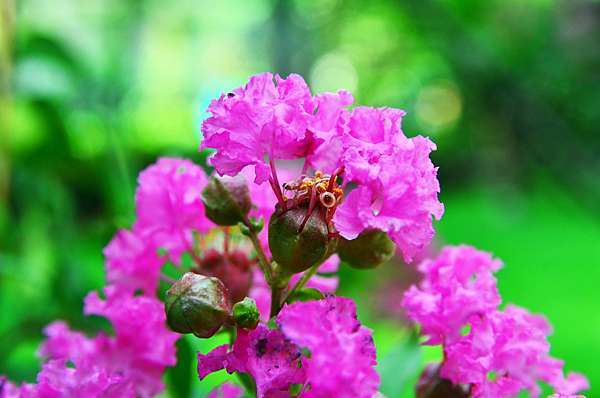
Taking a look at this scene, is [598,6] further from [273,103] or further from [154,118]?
[273,103]

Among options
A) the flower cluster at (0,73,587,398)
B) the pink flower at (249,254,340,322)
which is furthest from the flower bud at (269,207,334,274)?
the pink flower at (249,254,340,322)

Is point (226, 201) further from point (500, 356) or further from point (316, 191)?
point (500, 356)

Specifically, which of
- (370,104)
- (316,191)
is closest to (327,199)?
(316,191)

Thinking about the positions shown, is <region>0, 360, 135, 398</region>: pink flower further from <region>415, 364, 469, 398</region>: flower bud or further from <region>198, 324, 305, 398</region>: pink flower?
<region>415, 364, 469, 398</region>: flower bud

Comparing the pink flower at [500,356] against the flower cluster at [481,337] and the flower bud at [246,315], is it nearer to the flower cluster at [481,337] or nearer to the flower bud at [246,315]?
the flower cluster at [481,337]

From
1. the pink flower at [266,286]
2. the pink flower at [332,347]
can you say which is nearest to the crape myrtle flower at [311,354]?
the pink flower at [332,347]

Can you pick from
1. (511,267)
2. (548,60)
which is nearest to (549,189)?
(548,60)

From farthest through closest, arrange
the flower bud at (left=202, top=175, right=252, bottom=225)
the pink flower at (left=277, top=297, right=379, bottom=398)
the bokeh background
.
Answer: the bokeh background → the flower bud at (left=202, top=175, right=252, bottom=225) → the pink flower at (left=277, top=297, right=379, bottom=398)
